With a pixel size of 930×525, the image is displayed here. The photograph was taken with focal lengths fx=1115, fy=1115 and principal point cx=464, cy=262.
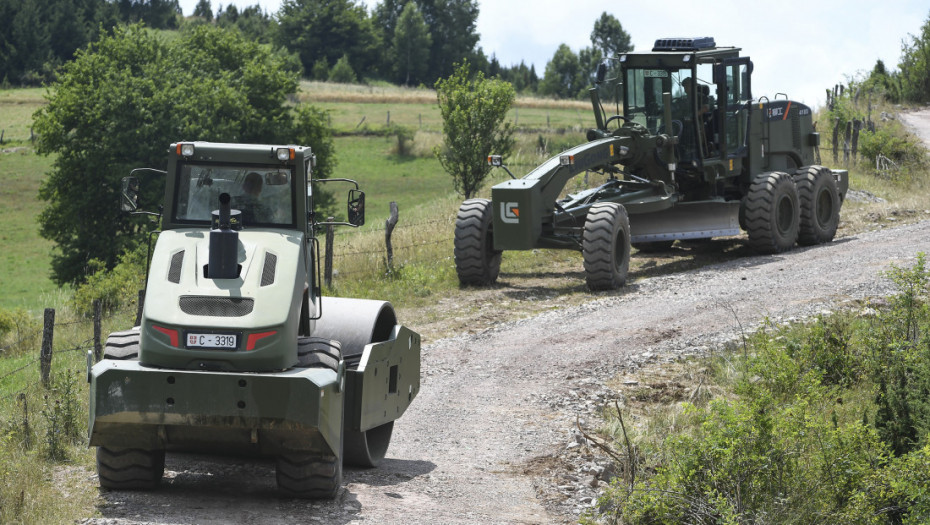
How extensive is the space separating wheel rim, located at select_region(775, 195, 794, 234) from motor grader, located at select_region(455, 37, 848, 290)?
0.8 inches

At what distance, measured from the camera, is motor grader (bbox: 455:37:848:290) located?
19.3 m

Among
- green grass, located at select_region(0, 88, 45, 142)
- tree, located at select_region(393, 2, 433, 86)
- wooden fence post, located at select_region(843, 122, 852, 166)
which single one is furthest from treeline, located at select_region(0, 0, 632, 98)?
wooden fence post, located at select_region(843, 122, 852, 166)

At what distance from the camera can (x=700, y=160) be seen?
2161 cm

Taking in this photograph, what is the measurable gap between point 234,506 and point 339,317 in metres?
→ 2.21

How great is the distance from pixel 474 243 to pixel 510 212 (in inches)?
39.4

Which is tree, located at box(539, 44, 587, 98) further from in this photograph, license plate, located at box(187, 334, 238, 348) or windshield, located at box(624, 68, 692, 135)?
license plate, located at box(187, 334, 238, 348)

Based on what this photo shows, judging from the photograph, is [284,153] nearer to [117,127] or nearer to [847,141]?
[847,141]

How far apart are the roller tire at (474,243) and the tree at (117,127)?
74.7ft

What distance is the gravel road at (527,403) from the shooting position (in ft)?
29.1

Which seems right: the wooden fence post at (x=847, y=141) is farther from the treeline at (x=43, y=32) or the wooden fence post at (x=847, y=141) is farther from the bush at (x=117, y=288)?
the treeline at (x=43, y=32)

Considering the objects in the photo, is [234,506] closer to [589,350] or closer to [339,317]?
[339,317]

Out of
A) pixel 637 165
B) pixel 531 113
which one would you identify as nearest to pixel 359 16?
pixel 531 113

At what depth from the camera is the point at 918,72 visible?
48.1 meters

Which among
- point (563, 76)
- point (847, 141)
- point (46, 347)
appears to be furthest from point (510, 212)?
point (563, 76)
